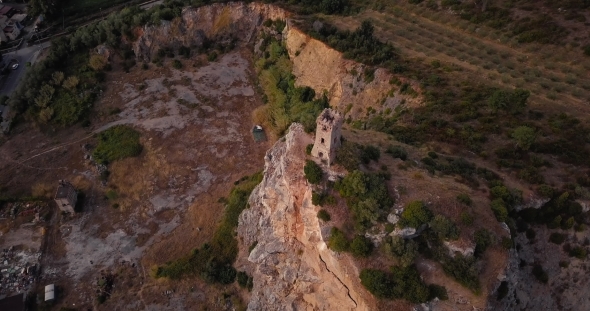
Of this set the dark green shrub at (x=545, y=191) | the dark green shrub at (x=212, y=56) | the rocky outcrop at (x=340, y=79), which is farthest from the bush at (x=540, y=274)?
the dark green shrub at (x=212, y=56)

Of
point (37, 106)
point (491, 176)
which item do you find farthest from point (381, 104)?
point (37, 106)

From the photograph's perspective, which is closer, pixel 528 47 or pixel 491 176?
pixel 491 176

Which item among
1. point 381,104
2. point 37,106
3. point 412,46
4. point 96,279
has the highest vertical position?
point 412,46

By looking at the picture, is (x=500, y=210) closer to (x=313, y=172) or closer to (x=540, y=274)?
(x=540, y=274)

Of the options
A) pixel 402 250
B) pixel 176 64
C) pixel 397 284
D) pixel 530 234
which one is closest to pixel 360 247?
pixel 402 250

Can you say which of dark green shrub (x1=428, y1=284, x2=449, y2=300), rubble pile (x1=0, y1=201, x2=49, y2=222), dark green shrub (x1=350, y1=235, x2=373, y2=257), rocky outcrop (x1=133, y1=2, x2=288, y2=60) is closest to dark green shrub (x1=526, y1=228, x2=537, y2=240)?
dark green shrub (x1=428, y1=284, x2=449, y2=300)

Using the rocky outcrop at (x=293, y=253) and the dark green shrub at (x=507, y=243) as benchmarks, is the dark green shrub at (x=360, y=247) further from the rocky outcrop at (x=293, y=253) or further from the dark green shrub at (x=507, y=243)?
the dark green shrub at (x=507, y=243)

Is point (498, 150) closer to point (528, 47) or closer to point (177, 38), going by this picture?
point (528, 47)
